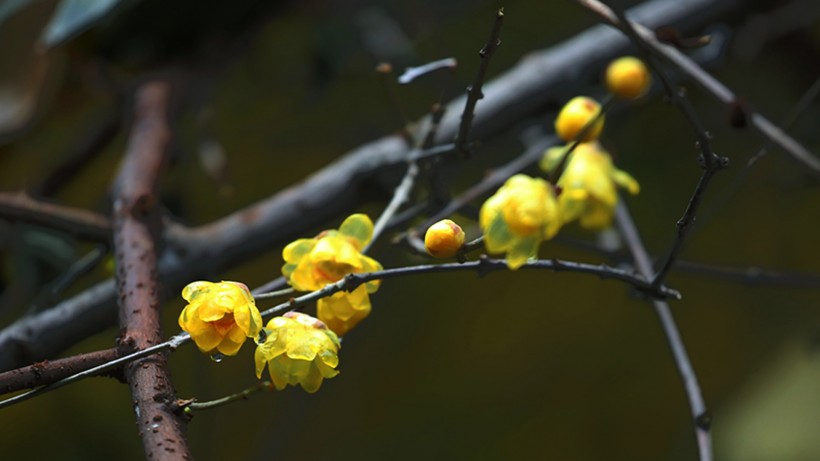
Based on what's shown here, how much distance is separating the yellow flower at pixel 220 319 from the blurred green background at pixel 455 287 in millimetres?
440

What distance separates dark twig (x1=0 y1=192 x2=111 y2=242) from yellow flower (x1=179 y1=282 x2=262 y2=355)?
261 mm

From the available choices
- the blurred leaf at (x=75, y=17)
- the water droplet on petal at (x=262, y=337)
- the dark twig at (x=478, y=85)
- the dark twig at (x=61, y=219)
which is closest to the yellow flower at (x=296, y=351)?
the water droplet on petal at (x=262, y=337)

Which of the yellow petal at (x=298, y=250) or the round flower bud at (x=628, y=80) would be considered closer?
the yellow petal at (x=298, y=250)

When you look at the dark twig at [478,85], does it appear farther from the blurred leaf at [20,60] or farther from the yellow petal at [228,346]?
the blurred leaf at [20,60]

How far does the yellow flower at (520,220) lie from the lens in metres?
0.35

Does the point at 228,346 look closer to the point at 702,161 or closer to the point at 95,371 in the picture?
the point at 95,371

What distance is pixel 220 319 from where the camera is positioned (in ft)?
1.09

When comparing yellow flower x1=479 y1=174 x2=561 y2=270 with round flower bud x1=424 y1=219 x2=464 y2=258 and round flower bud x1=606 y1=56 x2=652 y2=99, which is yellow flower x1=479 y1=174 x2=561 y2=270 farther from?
round flower bud x1=606 y1=56 x2=652 y2=99

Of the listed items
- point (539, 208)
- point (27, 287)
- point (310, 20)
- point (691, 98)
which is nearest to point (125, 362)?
point (539, 208)

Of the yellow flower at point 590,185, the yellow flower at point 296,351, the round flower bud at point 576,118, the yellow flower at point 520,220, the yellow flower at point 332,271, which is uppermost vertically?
the round flower bud at point 576,118

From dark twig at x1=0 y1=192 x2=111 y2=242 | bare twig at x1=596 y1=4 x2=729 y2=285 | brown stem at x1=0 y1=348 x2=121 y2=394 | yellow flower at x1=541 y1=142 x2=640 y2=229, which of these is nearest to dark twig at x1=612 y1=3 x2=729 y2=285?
bare twig at x1=596 y1=4 x2=729 y2=285

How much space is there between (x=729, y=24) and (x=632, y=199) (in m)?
0.20

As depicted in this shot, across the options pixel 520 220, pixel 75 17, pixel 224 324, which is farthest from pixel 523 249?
pixel 75 17

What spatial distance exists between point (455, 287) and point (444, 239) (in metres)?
0.51
